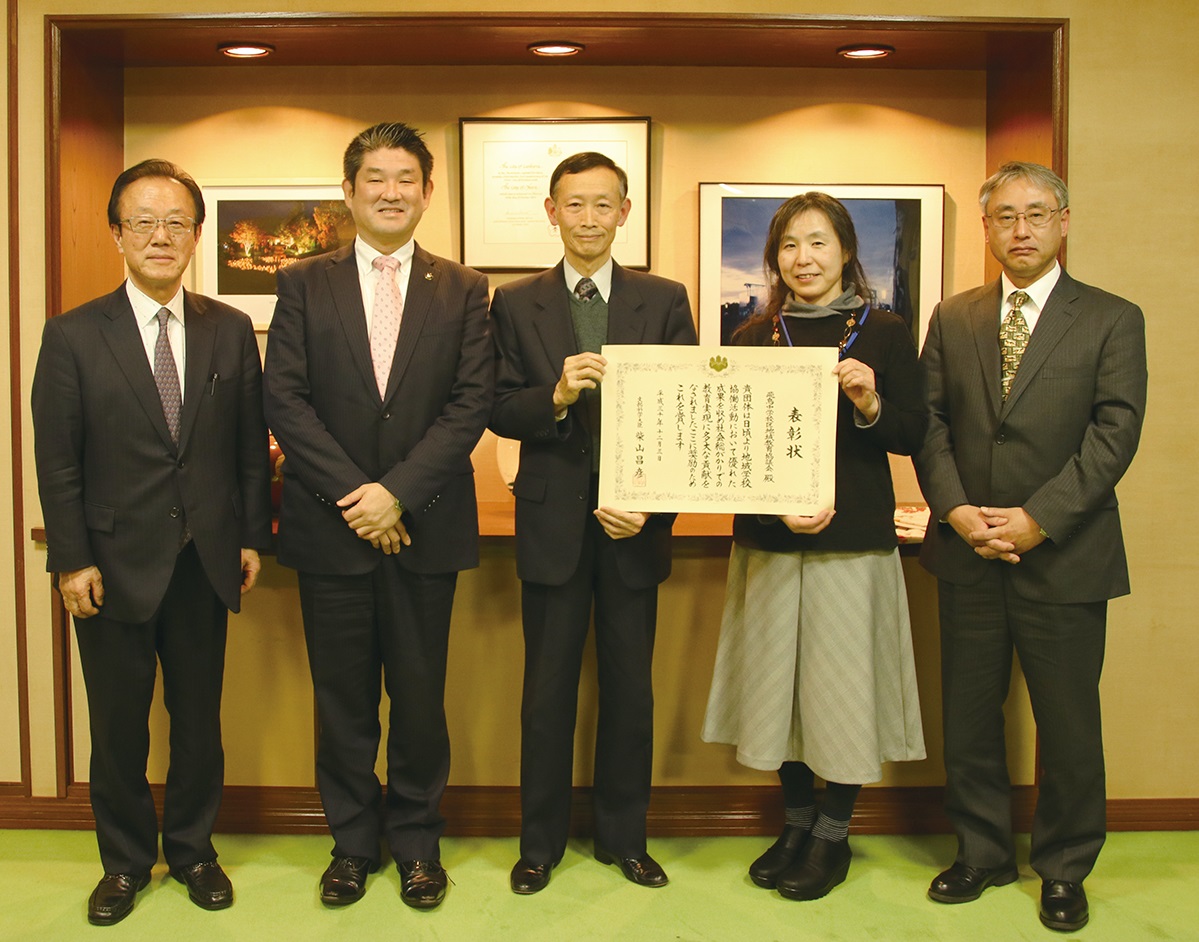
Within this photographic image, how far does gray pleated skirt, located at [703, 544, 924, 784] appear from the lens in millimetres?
2543

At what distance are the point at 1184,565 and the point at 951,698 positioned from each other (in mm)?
936

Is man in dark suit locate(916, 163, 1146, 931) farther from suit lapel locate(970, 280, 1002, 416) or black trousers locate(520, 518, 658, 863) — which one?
black trousers locate(520, 518, 658, 863)

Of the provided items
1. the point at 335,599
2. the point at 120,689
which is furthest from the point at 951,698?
the point at 120,689

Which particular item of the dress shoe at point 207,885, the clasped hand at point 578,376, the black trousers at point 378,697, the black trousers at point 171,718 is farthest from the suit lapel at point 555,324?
the dress shoe at point 207,885

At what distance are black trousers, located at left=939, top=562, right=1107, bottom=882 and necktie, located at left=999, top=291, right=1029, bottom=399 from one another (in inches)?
18.5

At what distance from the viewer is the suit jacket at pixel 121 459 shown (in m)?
2.45

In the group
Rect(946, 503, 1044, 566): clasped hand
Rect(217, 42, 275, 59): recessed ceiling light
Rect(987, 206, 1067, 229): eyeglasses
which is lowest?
Rect(946, 503, 1044, 566): clasped hand

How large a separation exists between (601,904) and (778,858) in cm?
49

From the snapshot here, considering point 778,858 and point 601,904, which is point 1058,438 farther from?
point 601,904

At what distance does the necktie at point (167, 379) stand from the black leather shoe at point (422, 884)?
121 centimetres

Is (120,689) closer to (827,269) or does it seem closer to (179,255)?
(179,255)

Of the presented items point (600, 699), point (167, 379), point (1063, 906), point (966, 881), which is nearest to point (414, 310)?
point (167, 379)

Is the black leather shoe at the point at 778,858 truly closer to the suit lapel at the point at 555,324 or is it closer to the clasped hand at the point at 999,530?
the clasped hand at the point at 999,530

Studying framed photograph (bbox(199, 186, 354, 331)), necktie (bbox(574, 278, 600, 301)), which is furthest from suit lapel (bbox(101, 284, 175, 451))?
framed photograph (bbox(199, 186, 354, 331))
